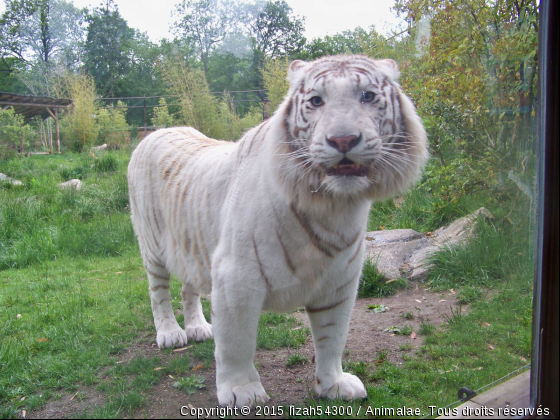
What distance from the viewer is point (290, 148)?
6.82ft

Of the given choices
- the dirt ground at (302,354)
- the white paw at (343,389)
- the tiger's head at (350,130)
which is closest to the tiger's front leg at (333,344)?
the white paw at (343,389)

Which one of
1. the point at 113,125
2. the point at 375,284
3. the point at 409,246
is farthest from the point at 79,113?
the point at 409,246

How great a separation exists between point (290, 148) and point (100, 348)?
1.56m

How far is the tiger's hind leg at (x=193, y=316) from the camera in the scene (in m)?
3.28

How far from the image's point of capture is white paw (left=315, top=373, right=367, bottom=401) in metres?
2.38

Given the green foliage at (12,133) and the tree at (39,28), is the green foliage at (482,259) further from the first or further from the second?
the green foliage at (12,133)

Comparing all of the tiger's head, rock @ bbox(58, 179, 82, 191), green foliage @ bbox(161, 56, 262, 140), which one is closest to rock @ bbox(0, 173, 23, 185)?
rock @ bbox(58, 179, 82, 191)

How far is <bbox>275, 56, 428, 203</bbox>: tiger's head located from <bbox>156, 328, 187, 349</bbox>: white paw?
1575 mm

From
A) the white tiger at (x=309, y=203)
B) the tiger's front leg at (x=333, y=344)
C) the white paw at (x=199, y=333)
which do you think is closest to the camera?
the white tiger at (x=309, y=203)

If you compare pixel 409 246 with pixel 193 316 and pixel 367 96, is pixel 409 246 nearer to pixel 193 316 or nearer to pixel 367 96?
pixel 193 316

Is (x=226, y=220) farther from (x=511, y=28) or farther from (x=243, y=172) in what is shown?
(x=511, y=28)

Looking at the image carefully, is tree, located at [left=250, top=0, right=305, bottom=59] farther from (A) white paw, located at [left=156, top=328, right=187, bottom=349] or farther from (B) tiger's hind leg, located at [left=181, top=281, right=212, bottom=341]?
(A) white paw, located at [left=156, top=328, right=187, bottom=349]

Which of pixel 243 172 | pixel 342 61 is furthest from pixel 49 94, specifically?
pixel 342 61

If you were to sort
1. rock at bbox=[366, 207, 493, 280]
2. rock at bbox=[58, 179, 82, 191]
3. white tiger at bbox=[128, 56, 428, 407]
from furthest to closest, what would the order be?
1. rock at bbox=[366, 207, 493, 280]
2. rock at bbox=[58, 179, 82, 191]
3. white tiger at bbox=[128, 56, 428, 407]
